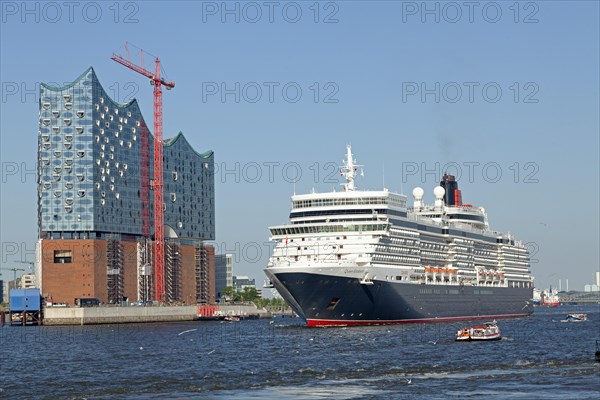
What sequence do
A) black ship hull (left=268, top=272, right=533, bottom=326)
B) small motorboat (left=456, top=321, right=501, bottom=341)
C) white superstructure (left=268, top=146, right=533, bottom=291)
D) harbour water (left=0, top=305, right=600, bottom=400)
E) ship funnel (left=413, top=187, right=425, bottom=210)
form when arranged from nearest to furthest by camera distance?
1. harbour water (left=0, top=305, right=600, bottom=400)
2. small motorboat (left=456, top=321, right=501, bottom=341)
3. black ship hull (left=268, top=272, right=533, bottom=326)
4. white superstructure (left=268, top=146, right=533, bottom=291)
5. ship funnel (left=413, top=187, right=425, bottom=210)

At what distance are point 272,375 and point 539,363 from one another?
20173mm

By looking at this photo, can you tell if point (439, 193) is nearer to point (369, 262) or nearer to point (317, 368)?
point (369, 262)

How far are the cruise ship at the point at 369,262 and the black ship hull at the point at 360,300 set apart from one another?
0.36 ft

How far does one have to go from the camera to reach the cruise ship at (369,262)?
126562 millimetres

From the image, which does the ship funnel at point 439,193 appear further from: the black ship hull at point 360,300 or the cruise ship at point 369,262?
the black ship hull at point 360,300

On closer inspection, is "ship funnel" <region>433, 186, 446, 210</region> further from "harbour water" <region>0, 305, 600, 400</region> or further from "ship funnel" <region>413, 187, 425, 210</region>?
"harbour water" <region>0, 305, 600, 400</region>

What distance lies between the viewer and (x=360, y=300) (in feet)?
421

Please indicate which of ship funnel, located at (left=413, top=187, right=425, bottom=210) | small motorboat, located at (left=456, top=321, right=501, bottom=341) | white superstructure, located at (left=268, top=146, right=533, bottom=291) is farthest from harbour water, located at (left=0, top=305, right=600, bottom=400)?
ship funnel, located at (left=413, top=187, right=425, bottom=210)

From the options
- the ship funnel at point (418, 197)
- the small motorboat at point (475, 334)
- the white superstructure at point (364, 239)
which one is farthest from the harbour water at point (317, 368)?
the ship funnel at point (418, 197)

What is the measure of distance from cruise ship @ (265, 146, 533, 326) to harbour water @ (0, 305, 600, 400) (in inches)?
201

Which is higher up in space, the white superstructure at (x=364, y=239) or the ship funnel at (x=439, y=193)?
the ship funnel at (x=439, y=193)

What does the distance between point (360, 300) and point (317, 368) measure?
48889 mm

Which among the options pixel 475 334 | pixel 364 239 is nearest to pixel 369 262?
pixel 364 239

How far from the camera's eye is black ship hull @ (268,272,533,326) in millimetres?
125125
